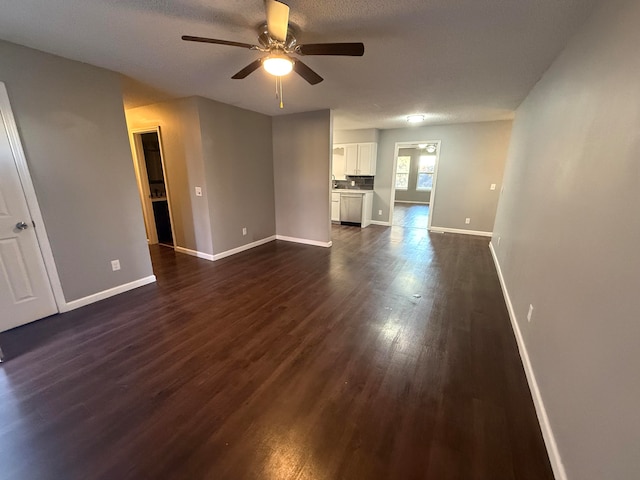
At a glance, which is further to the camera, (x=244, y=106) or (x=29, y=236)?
(x=244, y=106)

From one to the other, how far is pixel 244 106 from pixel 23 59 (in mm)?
2471

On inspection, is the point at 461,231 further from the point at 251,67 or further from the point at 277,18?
the point at 277,18

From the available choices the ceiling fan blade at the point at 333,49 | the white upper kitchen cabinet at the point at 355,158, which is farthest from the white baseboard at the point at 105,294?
the white upper kitchen cabinet at the point at 355,158

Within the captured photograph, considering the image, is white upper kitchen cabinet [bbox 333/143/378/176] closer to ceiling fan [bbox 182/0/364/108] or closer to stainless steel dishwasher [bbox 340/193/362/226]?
stainless steel dishwasher [bbox 340/193/362/226]

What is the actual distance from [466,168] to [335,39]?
4.79 meters

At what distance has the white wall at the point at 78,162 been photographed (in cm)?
230

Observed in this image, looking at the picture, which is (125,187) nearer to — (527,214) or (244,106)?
(244,106)

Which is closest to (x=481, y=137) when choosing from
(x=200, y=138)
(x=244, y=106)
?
(x=244, y=106)

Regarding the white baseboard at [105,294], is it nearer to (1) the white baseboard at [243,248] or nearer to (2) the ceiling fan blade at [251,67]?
(1) the white baseboard at [243,248]

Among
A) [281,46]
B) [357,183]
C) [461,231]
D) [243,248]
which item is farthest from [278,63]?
[461,231]

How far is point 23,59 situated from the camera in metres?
2.22

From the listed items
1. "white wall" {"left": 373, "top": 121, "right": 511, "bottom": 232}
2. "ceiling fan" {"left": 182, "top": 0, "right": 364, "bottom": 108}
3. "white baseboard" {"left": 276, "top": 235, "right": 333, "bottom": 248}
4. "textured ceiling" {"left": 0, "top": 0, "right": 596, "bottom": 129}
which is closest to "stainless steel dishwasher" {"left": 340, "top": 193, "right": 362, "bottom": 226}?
"white wall" {"left": 373, "top": 121, "right": 511, "bottom": 232}

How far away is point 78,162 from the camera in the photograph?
2.63m

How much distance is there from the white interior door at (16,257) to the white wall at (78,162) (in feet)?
0.39
